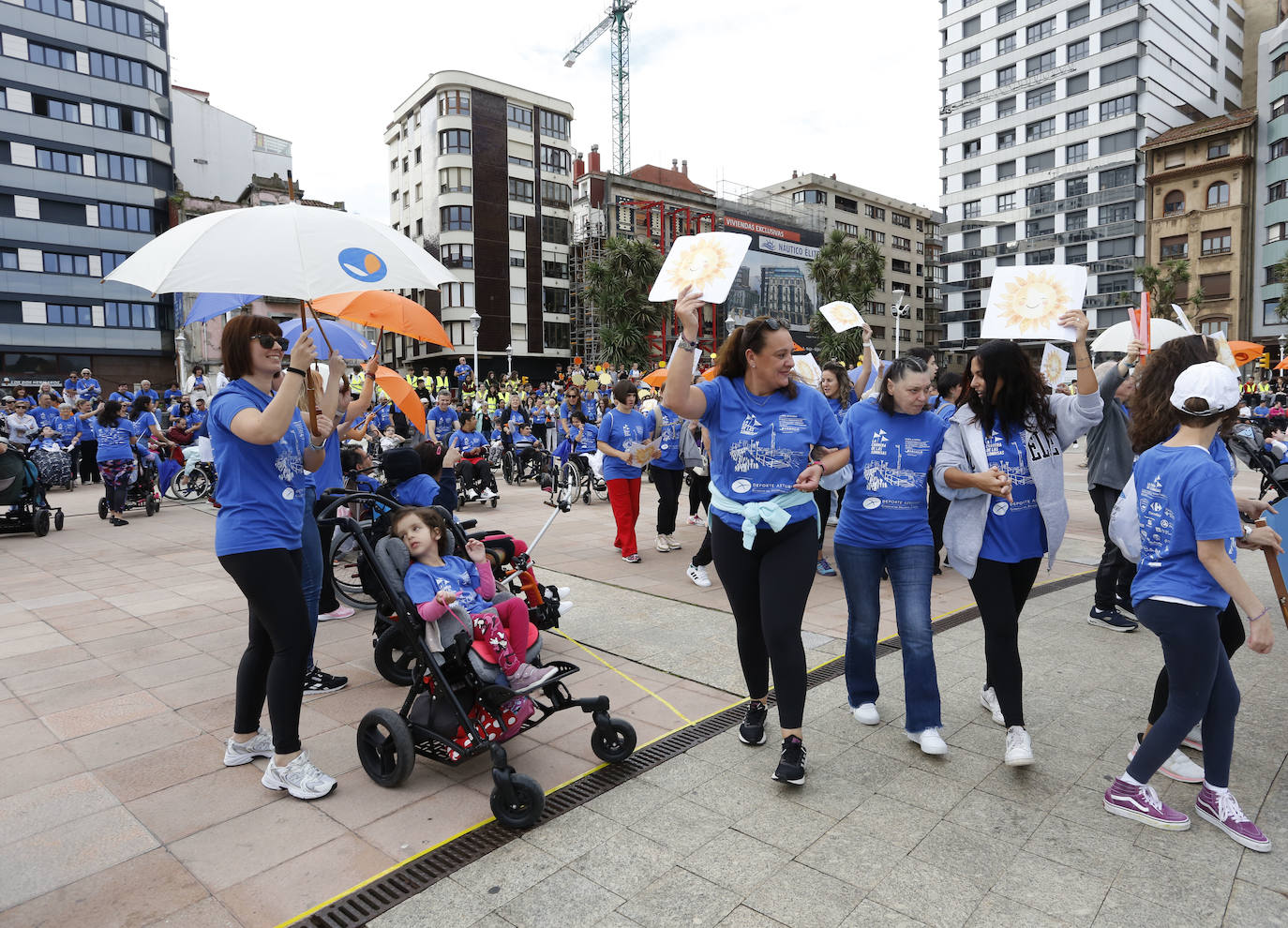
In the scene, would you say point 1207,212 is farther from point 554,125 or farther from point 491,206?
point 491,206

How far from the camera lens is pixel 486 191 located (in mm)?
50438

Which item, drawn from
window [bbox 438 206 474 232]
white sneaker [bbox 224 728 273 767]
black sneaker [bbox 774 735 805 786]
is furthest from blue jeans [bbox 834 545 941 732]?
window [bbox 438 206 474 232]

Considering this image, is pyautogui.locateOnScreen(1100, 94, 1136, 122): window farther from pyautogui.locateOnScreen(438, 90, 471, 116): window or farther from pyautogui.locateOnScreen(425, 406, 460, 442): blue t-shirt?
pyautogui.locateOnScreen(425, 406, 460, 442): blue t-shirt

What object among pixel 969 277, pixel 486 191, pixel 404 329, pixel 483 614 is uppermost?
pixel 486 191

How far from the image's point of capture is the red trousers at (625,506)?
813 centimetres

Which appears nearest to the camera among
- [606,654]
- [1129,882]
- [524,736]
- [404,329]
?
[1129,882]

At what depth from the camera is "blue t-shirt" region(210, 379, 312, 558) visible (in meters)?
3.15

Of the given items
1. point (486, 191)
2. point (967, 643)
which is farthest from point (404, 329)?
point (486, 191)

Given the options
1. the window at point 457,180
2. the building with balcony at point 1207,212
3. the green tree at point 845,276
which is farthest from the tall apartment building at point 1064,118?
the window at point 457,180

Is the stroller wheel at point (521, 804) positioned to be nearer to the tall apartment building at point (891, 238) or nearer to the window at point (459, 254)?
the window at point (459, 254)

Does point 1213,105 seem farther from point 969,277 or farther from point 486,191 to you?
point 486,191

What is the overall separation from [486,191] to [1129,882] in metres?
52.7

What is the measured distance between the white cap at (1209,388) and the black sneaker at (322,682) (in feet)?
14.5

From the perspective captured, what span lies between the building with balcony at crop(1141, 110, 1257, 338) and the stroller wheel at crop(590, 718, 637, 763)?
5272 cm
